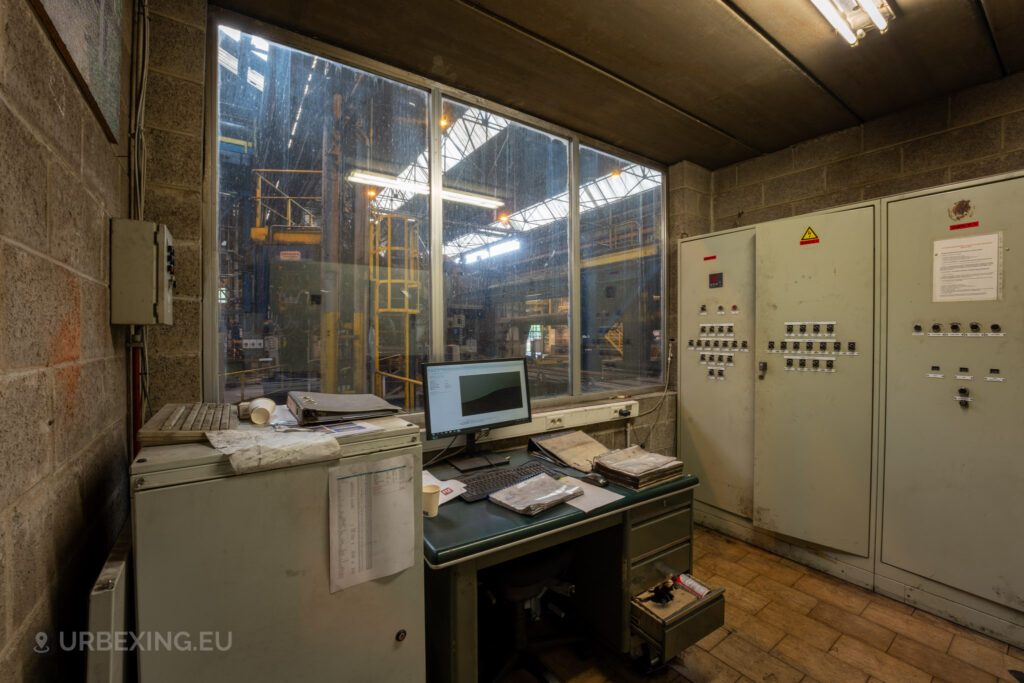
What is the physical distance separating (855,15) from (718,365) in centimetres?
188

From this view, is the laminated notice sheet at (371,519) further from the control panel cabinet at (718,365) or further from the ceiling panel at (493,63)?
the control panel cabinet at (718,365)

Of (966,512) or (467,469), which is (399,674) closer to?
(467,469)

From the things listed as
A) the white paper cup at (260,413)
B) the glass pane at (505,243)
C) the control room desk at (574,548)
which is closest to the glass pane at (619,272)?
the glass pane at (505,243)

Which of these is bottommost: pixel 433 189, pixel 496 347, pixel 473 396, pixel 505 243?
pixel 473 396

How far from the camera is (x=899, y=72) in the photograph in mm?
2115

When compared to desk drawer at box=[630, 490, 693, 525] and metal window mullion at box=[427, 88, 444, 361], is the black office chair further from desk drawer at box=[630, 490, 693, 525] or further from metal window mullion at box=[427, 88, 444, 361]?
metal window mullion at box=[427, 88, 444, 361]

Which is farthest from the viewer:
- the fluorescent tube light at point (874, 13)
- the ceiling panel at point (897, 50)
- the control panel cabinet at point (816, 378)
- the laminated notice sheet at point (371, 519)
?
the control panel cabinet at point (816, 378)

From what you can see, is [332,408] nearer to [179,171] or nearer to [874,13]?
[179,171]

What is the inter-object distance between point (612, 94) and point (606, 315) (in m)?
1.44

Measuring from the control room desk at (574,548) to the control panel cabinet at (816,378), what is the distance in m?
1.01

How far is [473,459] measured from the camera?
1.97 m

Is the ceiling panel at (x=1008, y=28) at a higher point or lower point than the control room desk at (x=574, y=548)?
higher

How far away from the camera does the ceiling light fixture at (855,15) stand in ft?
5.36

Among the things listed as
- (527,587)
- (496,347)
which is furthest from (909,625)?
(496,347)
